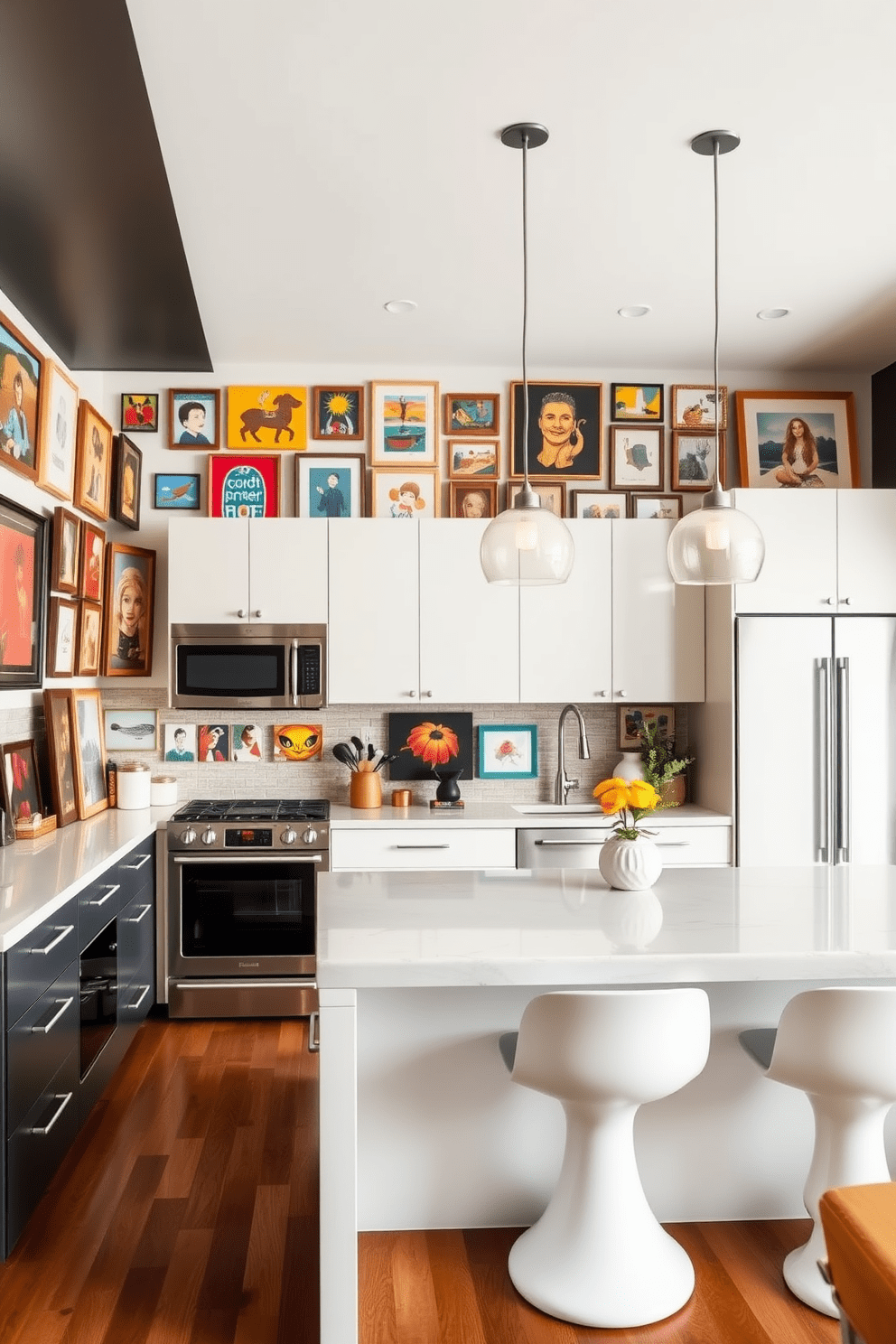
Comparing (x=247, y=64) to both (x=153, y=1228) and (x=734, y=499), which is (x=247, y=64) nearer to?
(x=734, y=499)

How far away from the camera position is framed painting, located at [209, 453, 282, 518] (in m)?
4.73

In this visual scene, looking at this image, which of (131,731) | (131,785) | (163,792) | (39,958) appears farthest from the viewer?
(131,731)

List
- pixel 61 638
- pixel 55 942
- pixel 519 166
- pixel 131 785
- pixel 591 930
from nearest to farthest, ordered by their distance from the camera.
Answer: pixel 591 930
pixel 55 942
pixel 519 166
pixel 61 638
pixel 131 785

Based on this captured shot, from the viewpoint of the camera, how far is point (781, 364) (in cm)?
479

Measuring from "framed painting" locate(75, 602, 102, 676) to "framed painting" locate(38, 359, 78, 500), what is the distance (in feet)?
1.65

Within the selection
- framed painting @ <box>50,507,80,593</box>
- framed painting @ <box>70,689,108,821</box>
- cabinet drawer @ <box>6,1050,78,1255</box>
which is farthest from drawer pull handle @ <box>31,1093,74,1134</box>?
framed painting @ <box>50,507,80,593</box>

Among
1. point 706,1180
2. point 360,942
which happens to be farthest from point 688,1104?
point 360,942

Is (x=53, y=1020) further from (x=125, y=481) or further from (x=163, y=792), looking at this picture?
(x=125, y=481)

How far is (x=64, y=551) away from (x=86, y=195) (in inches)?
54.8

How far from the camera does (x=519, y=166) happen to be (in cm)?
289

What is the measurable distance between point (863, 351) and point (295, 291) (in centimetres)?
253

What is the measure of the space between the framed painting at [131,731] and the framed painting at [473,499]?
5.57 feet

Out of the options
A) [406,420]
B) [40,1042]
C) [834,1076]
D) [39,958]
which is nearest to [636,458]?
[406,420]

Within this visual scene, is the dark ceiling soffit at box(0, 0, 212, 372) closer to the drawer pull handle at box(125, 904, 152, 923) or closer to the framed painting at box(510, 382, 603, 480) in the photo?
the framed painting at box(510, 382, 603, 480)
